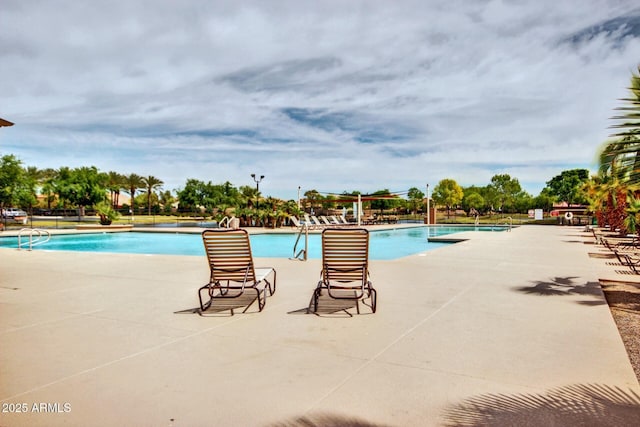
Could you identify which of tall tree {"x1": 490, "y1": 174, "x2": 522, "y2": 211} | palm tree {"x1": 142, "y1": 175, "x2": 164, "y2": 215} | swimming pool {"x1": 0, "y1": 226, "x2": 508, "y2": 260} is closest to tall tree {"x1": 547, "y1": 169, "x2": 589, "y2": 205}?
tall tree {"x1": 490, "y1": 174, "x2": 522, "y2": 211}

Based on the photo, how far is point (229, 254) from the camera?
16.6ft

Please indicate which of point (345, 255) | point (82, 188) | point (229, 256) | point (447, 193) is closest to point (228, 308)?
point (229, 256)

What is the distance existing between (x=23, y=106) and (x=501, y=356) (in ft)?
88.7

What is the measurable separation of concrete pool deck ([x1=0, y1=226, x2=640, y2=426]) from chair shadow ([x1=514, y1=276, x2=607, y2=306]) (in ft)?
0.10

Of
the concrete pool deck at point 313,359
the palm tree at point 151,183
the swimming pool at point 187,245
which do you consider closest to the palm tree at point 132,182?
the palm tree at point 151,183

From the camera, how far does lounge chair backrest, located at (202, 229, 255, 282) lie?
501 cm

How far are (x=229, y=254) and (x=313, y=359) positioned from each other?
83.8 inches

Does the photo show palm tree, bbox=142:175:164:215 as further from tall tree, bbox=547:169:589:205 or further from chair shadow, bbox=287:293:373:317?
tall tree, bbox=547:169:589:205

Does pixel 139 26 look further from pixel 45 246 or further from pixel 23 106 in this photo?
pixel 23 106

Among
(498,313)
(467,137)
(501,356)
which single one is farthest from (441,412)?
(467,137)

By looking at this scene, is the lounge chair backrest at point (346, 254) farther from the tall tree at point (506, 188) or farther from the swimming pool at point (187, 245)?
the tall tree at point (506, 188)

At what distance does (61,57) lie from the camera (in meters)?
18.1

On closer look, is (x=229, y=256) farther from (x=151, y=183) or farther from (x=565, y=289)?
(x=151, y=183)

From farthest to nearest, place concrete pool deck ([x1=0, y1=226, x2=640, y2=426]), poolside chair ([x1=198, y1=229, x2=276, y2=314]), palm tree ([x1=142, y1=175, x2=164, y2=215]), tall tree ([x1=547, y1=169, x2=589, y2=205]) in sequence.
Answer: tall tree ([x1=547, y1=169, x2=589, y2=205]) < palm tree ([x1=142, y1=175, x2=164, y2=215]) < poolside chair ([x1=198, y1=229, x2=276, y2=314]) < concrete pool deck ([x1=0, y1=226, x2=640, y2=426])
